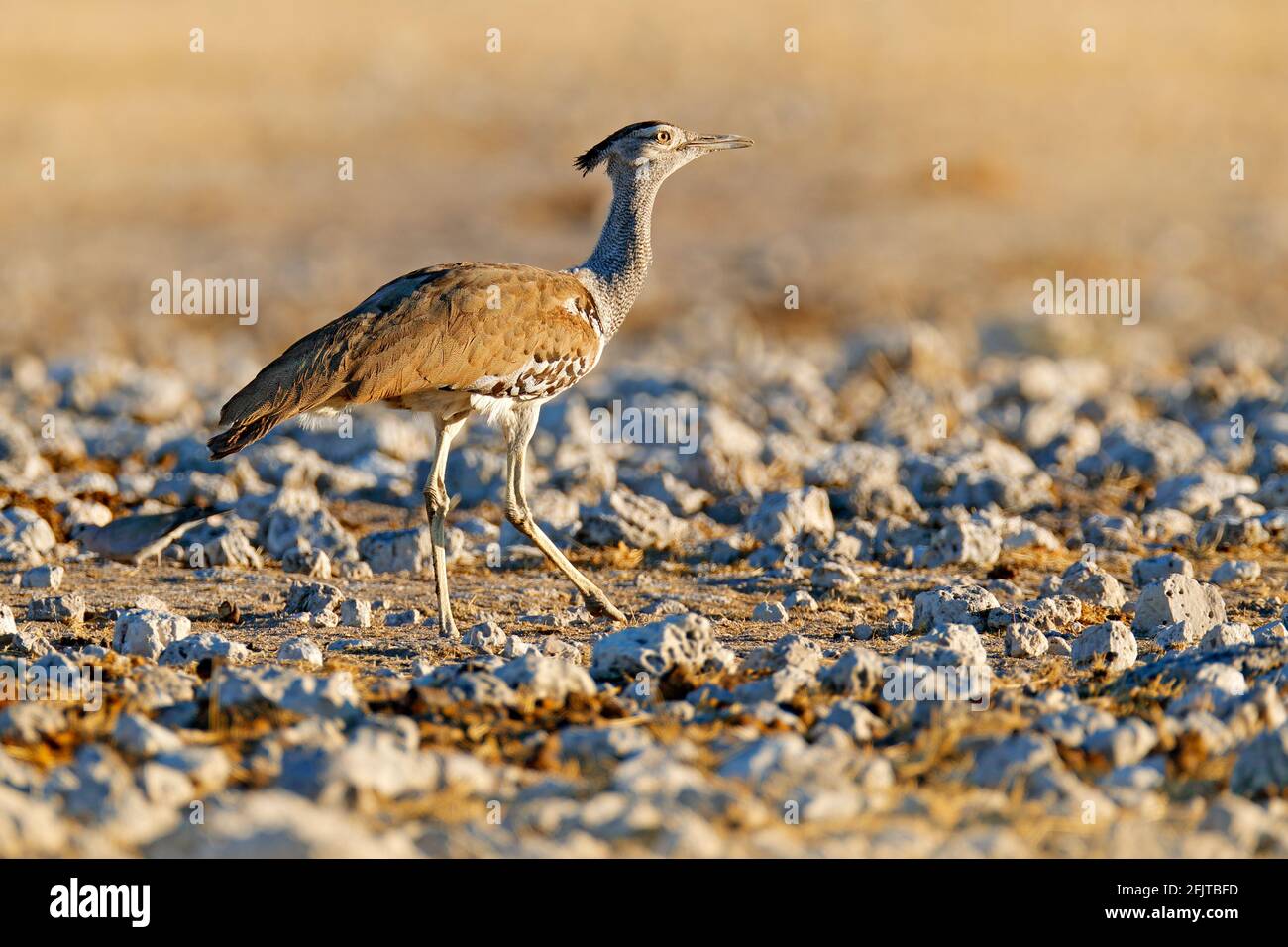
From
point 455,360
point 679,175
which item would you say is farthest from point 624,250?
point 679,175

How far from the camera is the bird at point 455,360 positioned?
538 cm

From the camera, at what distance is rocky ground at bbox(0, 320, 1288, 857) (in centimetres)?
339

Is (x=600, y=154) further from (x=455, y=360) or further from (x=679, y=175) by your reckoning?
(x=679, y=175)

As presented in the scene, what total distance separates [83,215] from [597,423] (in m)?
8.55

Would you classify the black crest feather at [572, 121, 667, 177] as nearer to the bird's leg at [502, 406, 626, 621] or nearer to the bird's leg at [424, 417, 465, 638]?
the bird's leg at [502, 406, 626, 621]

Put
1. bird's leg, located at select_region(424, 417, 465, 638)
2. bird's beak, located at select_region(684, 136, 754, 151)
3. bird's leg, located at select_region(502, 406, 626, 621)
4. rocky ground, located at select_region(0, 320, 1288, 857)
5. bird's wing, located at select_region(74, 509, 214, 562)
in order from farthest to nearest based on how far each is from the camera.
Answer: bird's beak, located at select_region(684, 136, 754, 151), bird's wing, located at select_region(74, 509, 214, 562), bird's leg, located at select_region(502, 406, 626, 621), bird's leg, located at select_region(424, 417, 465, 638), rocky ground, located at select_region(0, 320, 1288, 857)

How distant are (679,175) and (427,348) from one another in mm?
11123

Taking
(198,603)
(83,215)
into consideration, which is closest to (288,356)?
(198,603)

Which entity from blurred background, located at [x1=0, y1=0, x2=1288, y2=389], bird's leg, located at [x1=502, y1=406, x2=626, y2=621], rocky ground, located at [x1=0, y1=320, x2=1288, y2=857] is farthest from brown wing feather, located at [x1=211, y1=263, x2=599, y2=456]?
blurred background, located at [x1=0, y1=0, x2=1288, y2=389]

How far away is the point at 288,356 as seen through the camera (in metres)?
5.46

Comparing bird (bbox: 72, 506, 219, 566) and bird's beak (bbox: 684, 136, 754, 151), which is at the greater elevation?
bird's beak (bbox: 684, 136, 754, 151)

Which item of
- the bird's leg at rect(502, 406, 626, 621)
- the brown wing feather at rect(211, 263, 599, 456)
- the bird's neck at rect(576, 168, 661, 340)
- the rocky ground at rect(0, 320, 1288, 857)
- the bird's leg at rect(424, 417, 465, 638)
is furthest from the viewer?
the bird's neck at rect(576, 168, 661, 340)

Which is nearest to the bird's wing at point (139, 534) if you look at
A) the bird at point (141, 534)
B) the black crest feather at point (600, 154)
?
the bird at point (141, 534)

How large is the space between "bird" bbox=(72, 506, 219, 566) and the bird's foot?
59.9 inches
